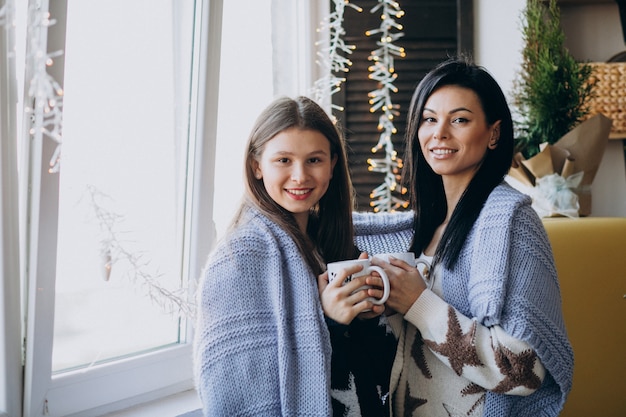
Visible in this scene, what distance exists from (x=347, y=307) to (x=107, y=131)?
889 millimetres

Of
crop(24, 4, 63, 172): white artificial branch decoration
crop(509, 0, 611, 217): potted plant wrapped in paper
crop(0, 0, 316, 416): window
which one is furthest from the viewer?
crop(509, 0, 611, 217): potted plant wrapped in paper

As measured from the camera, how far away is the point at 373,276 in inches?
45.4

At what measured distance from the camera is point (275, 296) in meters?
1.13

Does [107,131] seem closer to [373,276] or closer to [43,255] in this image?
[43,255]

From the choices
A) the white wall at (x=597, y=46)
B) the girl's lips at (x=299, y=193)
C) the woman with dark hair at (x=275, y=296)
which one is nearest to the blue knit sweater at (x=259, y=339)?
the woman with dark hair at (x=275, y=296)

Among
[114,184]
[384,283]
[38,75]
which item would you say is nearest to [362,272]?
[384,283]

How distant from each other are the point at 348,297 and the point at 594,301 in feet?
3.21

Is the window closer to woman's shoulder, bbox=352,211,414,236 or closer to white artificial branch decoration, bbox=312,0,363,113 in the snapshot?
white artificial branch decoration, bbox=312,0,363,113

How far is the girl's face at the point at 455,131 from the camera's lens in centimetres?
135

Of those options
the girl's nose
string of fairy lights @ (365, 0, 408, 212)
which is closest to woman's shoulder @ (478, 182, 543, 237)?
the girl's nose

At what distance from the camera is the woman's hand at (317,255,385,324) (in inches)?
43.9

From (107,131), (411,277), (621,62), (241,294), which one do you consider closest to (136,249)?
(107,131)

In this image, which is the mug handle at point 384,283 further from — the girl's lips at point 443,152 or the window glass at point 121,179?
the window glass at point 121,179

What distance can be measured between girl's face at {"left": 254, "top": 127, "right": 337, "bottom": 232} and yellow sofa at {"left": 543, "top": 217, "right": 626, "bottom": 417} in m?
0.83
